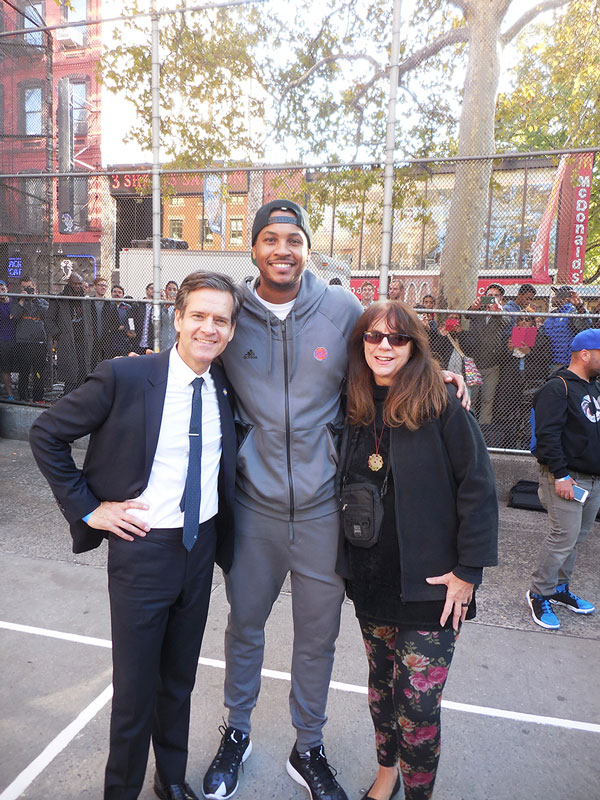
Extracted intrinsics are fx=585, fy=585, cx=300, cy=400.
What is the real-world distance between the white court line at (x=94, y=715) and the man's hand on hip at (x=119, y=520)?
1.22m

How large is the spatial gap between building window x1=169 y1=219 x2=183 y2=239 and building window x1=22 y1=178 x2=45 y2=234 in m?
1.89

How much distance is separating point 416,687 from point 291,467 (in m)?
0.88

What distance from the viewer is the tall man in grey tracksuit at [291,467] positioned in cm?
229

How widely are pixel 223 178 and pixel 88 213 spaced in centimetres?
248

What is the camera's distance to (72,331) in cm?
741

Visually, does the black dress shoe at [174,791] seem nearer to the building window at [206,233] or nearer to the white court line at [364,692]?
the white court line at [364,692]

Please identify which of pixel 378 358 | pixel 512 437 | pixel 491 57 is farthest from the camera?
pixel 491 57

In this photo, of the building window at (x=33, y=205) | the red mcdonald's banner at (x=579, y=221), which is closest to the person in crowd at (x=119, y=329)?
the building window at (x=33, y=205)

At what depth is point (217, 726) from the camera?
8.97ft

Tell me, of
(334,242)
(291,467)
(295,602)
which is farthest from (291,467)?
(334,242)

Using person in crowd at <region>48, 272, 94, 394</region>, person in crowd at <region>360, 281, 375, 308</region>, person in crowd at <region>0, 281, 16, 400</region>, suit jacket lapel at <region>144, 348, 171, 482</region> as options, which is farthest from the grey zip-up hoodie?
person in crowd at <region>0, 281, 16, 400</region>

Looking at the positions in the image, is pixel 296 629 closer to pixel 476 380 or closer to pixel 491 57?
pixel 476 380

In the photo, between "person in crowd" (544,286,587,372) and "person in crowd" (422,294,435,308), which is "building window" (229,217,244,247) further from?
"person in crowd" (544,286,587,372)

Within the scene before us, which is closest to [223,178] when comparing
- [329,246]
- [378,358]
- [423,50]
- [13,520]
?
[329,246]
